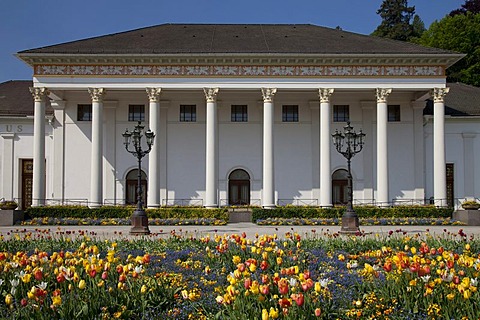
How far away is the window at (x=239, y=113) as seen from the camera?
39.8 metres

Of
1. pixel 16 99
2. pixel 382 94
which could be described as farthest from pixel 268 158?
pixel 16 99

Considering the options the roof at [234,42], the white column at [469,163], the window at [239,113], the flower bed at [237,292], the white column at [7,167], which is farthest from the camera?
the white column at [469,163]

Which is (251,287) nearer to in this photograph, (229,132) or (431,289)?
(431,289)

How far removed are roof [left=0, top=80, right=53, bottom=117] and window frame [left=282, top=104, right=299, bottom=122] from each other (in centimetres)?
1750

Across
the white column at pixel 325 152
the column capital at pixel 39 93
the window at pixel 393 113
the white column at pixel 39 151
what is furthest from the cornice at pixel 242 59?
the window at pixel 393 113

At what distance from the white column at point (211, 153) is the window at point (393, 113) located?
540 inches

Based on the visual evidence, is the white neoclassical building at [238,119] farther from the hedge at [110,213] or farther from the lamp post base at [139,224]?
the lamp post base at [139,224]

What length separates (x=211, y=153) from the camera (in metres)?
Answer: 35.0

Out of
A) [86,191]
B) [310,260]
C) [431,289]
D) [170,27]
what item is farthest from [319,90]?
[431,289]

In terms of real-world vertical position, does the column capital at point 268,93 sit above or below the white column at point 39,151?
above

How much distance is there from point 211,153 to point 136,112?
8.16 m

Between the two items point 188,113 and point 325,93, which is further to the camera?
point 188,113

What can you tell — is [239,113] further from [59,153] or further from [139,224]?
[139,224]

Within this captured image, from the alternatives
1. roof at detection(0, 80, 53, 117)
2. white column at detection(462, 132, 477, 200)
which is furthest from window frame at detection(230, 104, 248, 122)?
white column at detection(462, 132, 477, 200)
